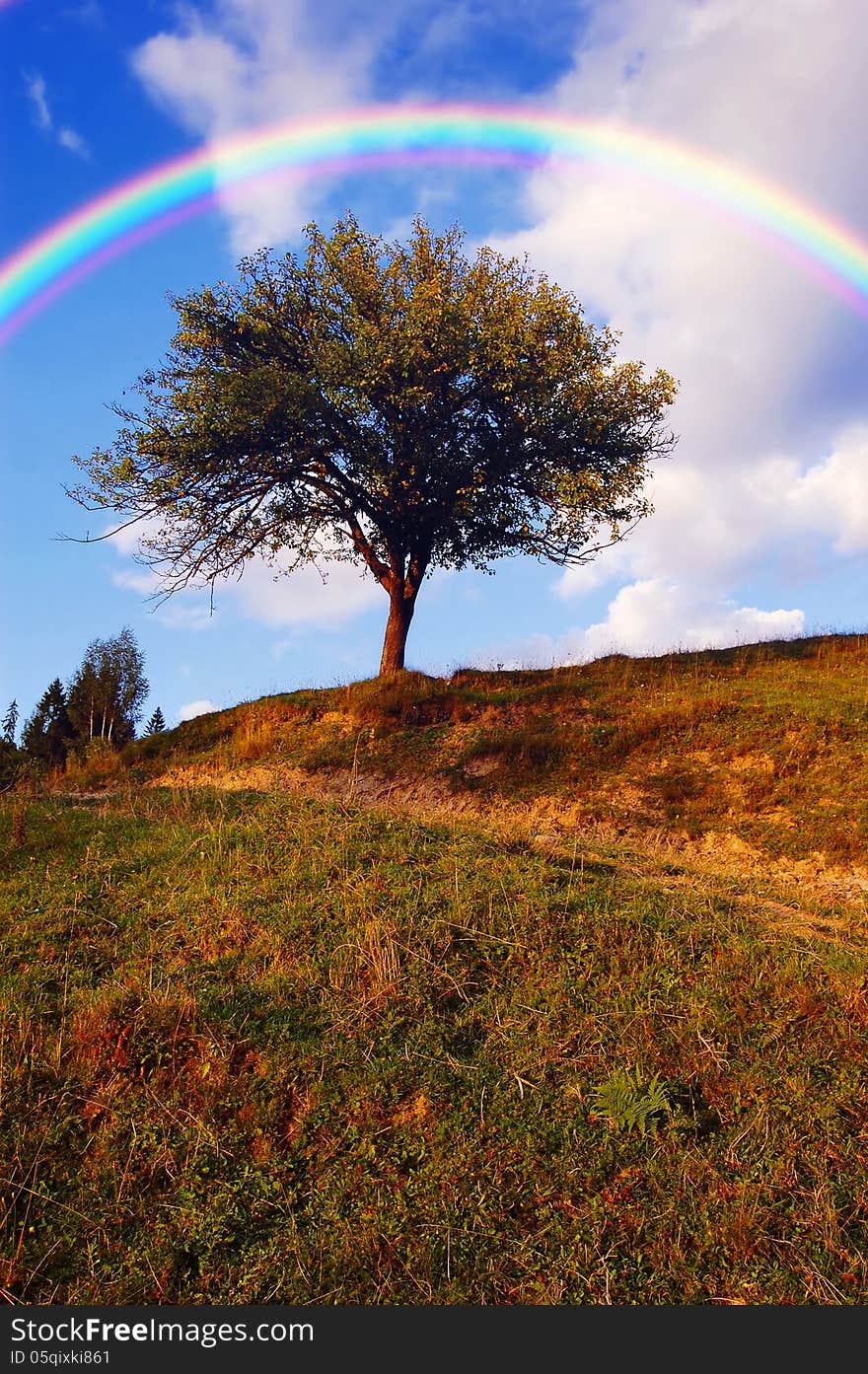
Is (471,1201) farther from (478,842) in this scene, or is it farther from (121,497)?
(121,497)

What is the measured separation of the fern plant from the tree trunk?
71.1ft

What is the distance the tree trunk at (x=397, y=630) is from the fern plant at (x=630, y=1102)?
71.1 ft

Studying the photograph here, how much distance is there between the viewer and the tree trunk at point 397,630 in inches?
1068

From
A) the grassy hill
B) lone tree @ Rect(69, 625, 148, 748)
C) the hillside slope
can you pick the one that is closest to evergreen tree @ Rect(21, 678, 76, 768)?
lone tree @ Rect(69, 625, 148, 748)

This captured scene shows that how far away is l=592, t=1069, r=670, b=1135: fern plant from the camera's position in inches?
208

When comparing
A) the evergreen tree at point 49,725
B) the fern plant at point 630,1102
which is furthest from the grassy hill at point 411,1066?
the evergreen tree at point 49,725

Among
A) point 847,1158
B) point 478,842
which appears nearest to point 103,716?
point 478,842

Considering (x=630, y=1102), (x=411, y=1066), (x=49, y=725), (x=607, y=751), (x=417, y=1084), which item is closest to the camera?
(x=630, y=1102)

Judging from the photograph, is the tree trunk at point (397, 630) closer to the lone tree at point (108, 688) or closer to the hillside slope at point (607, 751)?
the hillside slope at point (607, 751)

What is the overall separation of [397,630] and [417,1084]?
22.1 m

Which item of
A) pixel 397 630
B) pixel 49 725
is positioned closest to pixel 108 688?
pixel 49 725

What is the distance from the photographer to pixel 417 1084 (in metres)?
5.65

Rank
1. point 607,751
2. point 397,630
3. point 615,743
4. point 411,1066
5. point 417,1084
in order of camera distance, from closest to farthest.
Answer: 1. point 417,1084
2. point 411,1066
3. point 607,751
4. point 615,743
5. point 397,630

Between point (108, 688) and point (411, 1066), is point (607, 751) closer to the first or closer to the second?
point (411, 1066)
